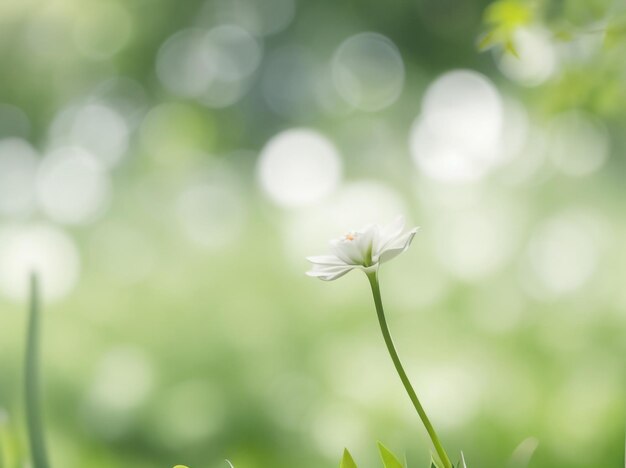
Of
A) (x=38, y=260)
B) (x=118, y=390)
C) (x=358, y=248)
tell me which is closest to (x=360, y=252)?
(x=358, y=248)

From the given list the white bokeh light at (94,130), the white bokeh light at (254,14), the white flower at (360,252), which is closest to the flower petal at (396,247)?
the white flower at (360,252)

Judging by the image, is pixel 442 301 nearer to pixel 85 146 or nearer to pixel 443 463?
pixel 443 463

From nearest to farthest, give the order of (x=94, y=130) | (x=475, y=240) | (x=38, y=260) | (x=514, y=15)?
(x=514, y=15) → (x=475, y=240) → (x=38, y=260) → (x=94, y=130)

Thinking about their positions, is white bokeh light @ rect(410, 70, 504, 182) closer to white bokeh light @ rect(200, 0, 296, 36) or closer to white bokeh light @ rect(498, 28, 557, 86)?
white bokeh light @ rect(498, 28, 557, 86)

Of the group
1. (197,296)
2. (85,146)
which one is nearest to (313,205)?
(197,296)

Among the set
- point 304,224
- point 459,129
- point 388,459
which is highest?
point 459,129

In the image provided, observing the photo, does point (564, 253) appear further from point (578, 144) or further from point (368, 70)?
point (368, 70)

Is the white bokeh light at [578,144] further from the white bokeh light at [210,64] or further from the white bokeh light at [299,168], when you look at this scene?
the white bokeh light at [210,64]

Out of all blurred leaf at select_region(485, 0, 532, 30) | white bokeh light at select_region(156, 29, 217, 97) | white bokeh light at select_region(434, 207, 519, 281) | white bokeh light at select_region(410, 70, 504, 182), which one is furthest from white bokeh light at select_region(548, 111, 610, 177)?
blurred leaf at select_region(485, 0, 532, 30)
